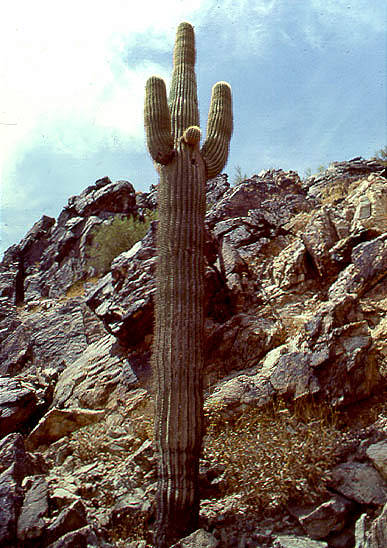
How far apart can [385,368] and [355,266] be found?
2.51 m

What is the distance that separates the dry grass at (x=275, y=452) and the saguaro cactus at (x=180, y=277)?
0.64m

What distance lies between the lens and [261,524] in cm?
482

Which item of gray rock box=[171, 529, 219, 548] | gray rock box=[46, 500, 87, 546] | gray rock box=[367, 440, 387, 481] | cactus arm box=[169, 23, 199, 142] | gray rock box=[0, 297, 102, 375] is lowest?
gray rock box=[171, 529, 219, 548]

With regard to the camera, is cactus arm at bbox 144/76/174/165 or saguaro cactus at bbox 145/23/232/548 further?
cactus arm at bbox 144/76/174/165

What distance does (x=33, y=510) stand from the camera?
513cm

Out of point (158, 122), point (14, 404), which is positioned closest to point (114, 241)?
point (14, 404)

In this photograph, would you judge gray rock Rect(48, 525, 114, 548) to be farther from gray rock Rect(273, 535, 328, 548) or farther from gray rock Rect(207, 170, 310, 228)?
gray rock Rect(207, 170, 310, 228)

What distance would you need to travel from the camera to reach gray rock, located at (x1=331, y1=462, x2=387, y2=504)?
4.49 metres

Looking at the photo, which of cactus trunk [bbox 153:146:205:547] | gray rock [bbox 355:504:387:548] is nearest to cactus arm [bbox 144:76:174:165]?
cactus trunk [bbox 153:146:205:547]

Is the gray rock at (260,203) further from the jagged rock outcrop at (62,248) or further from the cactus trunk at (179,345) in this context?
the jagged rock outcrop at (62,248)

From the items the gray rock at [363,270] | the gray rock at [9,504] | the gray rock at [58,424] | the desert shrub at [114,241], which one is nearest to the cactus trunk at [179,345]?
the gray rock at [9,504]

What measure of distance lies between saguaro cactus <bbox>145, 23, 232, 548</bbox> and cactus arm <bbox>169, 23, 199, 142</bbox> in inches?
0.7

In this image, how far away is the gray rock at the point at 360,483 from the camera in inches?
177

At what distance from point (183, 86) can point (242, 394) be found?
202 inches
